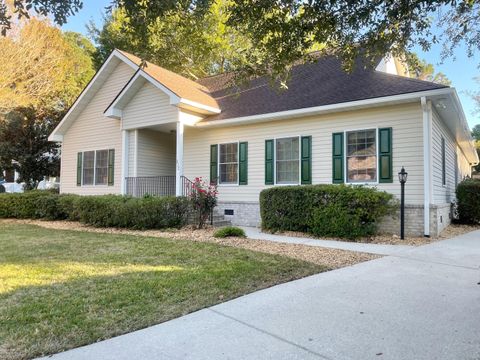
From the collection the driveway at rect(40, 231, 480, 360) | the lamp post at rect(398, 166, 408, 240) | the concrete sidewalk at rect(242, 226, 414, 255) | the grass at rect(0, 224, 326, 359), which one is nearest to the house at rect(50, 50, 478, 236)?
the lamp post at rect(398, 166, 408, 240)

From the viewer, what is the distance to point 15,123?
687 inches

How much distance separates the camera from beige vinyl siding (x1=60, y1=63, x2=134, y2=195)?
1520cm

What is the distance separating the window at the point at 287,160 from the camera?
1179 centimetres

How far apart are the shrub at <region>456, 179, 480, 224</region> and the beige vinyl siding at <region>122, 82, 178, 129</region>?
35.9 ft

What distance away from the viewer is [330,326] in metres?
3.53

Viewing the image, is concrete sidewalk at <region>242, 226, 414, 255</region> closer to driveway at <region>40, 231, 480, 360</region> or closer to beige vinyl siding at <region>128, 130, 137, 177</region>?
driveway at <region>40, 231, 480, 360</region>

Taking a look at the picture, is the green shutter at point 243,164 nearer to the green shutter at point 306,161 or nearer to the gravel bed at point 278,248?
the green shutter at point 306,161

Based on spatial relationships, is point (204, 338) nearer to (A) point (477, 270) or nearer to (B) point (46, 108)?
(A) point (477, 270)

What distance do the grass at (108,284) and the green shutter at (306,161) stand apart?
4.75 m

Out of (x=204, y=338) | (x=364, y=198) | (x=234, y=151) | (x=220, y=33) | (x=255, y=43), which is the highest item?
(x=220, y=33)

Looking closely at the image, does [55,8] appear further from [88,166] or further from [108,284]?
[88,166]

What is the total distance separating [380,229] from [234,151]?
18.9 ft

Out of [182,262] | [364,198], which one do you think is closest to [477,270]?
[364,198]

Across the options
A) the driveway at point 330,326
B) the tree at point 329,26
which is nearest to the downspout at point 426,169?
the tree at point 329,26
